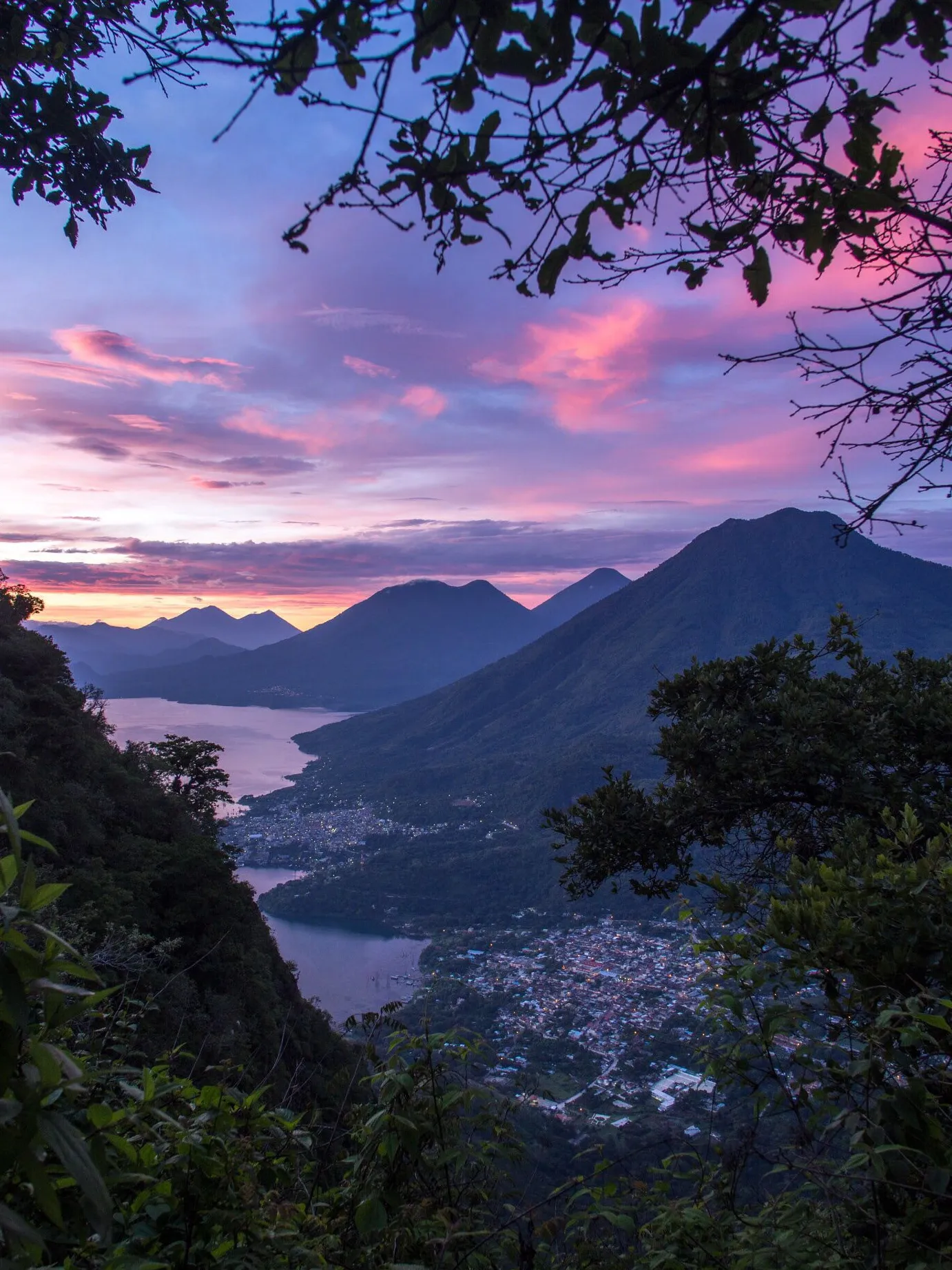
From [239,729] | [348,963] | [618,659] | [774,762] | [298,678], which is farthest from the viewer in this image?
[298,678]

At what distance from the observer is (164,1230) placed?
149 centimetres

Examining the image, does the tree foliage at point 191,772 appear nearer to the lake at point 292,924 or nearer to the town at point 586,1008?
the lake at point 292,924

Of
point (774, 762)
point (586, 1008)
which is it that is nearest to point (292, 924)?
point (586, 1008)

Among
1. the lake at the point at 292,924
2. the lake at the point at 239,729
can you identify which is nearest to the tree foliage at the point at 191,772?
the lake at the point at 292,924

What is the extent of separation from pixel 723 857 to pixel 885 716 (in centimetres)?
196

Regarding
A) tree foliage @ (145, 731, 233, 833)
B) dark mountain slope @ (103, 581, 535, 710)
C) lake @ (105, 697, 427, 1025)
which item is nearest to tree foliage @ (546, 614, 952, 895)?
lake @ (105, 697, 427, 1025)

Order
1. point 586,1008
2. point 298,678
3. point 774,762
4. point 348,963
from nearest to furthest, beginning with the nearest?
point 774,762
point 586,1008
point 348,963
point 298,678

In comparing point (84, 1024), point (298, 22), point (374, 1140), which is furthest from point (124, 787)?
point (298, 22)

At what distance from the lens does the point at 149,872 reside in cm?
1059

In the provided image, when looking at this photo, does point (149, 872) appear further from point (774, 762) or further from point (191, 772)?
point (774, 762)

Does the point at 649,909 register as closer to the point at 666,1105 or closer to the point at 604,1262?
the point at 666,1105

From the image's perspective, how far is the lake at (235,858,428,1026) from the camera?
26.8 meters

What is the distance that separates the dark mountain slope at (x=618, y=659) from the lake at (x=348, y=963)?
22.7 m

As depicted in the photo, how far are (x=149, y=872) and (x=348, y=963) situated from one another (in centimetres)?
2741
